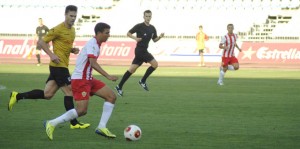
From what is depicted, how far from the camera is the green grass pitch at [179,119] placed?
10438 mm

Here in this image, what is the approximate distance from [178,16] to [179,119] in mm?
39105

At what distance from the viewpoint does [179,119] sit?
44.5 ft

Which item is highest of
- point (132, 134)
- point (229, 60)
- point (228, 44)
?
point (132, 134)

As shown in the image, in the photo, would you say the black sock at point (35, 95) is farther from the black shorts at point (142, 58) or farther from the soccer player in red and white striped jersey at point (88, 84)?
the black shorts at point (142, 58)

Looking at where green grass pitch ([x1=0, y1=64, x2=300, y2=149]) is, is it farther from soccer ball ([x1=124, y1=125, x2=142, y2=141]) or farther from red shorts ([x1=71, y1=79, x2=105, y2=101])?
red shorts ([x1=71, y1=79, x2=105, y2=101])

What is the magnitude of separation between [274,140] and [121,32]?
133 feet

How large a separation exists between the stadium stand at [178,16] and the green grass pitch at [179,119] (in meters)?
27.8

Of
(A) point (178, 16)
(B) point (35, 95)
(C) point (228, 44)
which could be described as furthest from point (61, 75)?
(A) point (178, 16)

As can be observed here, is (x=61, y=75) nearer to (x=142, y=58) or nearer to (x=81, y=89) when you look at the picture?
(x=81, y=89)

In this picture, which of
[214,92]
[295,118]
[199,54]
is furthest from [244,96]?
[199,54]

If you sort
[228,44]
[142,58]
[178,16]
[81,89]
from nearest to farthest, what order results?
1. [81,89]
2. [142,58]
3. [228,44]
4. [178,16]

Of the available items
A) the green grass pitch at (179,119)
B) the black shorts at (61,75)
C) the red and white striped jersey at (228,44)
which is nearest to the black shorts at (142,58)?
the green grass pitch at (179,119)

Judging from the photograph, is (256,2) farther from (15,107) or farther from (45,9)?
(15,107)

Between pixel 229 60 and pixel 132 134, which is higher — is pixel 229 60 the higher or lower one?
the lower one
